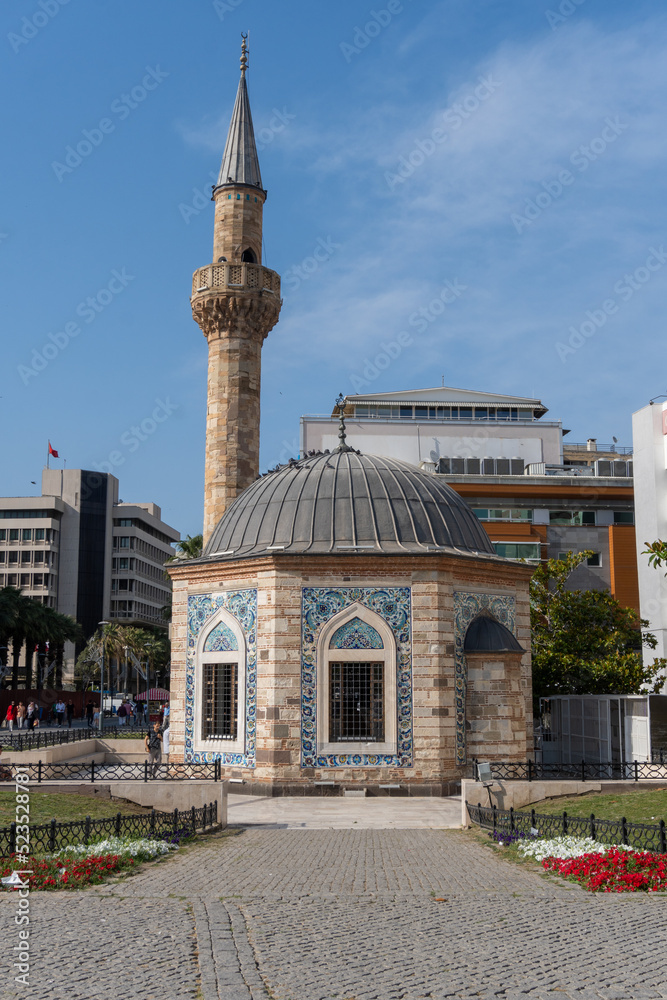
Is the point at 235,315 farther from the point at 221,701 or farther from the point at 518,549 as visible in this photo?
the point at 518,549

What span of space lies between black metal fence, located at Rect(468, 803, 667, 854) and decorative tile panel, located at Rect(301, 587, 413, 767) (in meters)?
4.55

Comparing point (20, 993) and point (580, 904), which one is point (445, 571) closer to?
point (580, 904)

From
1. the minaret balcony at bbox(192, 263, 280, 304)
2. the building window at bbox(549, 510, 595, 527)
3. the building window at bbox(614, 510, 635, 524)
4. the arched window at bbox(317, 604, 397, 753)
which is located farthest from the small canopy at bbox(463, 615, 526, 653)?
the building window at bbox(614, 510, 635, 524)

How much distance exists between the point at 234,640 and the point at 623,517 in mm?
30406

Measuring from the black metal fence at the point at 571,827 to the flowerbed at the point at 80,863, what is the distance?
5664mm

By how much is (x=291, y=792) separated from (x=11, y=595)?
35.4 m

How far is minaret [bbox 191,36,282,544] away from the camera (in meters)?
31.5

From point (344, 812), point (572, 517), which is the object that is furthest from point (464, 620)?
point (572, 517)

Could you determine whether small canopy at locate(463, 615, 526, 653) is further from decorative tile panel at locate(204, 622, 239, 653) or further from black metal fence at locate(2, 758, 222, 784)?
black metal fence at locate(2, 758, 222, 784)

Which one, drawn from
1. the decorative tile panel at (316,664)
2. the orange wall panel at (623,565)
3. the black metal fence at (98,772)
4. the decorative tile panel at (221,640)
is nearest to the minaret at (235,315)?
the decorative tile panel at (221,640)

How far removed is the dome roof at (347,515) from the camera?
75.4ft

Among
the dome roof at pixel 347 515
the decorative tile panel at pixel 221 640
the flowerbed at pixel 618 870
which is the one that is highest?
the dome roof at pixel 347 515

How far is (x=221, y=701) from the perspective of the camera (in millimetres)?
22875

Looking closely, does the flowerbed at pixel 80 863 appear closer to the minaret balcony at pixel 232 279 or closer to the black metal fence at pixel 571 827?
the black metal fence at pixel 571 827
